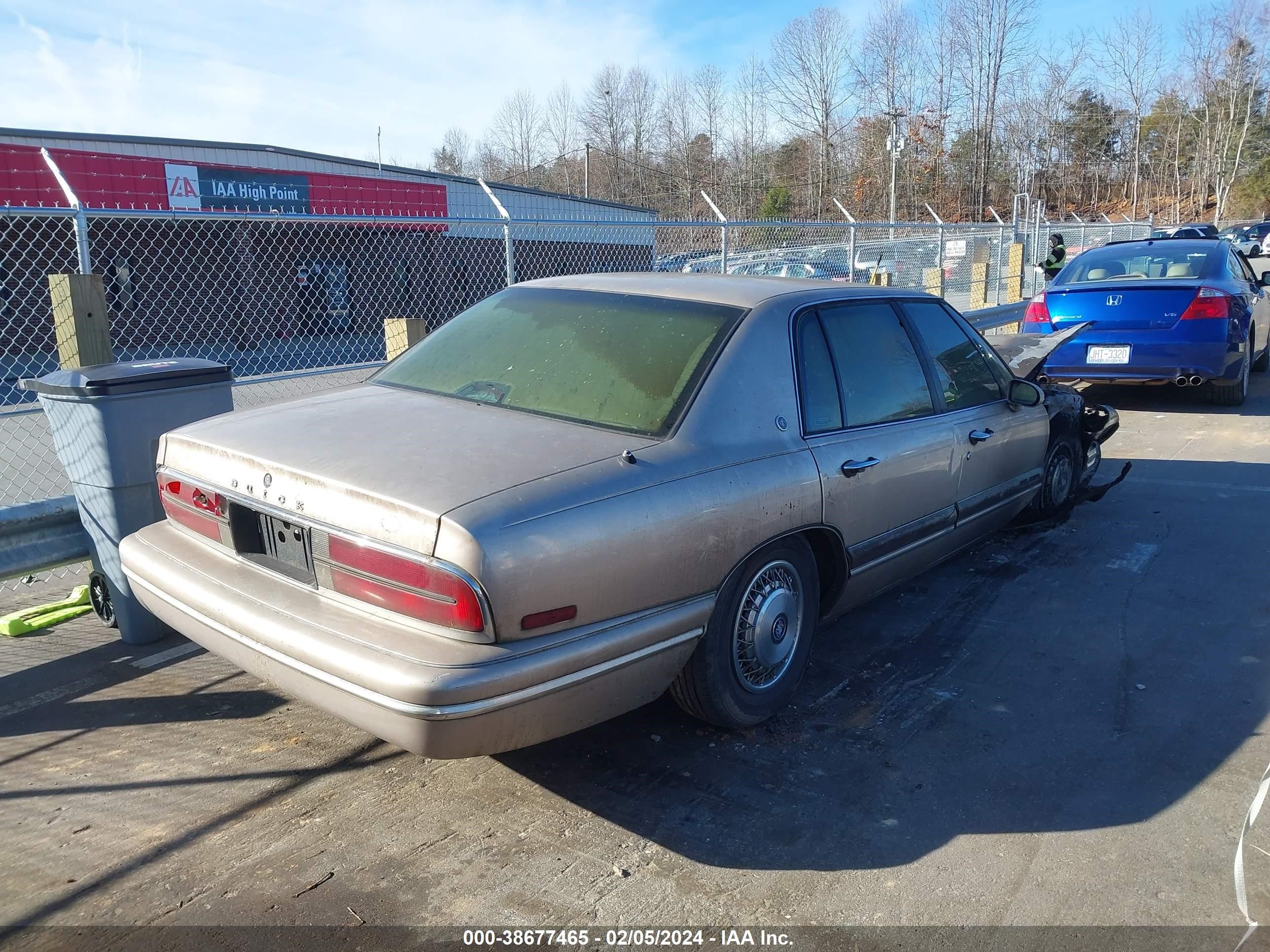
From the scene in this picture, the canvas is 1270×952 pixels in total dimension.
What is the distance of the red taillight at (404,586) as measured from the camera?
252 centimetres

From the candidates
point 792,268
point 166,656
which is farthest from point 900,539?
point 792,268

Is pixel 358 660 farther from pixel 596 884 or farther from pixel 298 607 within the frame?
pixel 596 884

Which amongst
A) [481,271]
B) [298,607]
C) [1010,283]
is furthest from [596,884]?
[481,271]

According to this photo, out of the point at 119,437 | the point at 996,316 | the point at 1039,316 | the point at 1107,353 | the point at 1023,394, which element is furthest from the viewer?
the point at 996,316

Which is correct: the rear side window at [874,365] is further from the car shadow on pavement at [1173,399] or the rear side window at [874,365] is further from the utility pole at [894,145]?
the utility pole at [894,145]

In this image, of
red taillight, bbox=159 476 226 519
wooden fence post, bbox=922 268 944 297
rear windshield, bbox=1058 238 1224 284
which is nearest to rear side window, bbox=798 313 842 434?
red taillight, bbox=159 476 226 519

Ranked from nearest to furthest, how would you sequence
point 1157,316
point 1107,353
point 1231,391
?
point 1157,316, point 1107,353, point 1231,391

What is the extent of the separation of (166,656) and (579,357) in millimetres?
2272

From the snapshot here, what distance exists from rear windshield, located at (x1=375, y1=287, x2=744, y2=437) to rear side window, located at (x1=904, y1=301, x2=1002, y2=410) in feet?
4.32

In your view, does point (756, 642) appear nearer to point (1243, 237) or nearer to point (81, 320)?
point (81, 320)

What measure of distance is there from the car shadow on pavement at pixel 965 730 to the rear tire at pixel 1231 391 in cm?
497

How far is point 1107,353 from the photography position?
9.05 m

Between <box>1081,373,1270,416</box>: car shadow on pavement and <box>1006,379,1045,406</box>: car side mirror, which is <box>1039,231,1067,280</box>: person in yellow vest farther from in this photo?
<box>1006,379,1045,406</box>: car side mirror

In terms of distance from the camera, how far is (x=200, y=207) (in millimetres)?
19000
